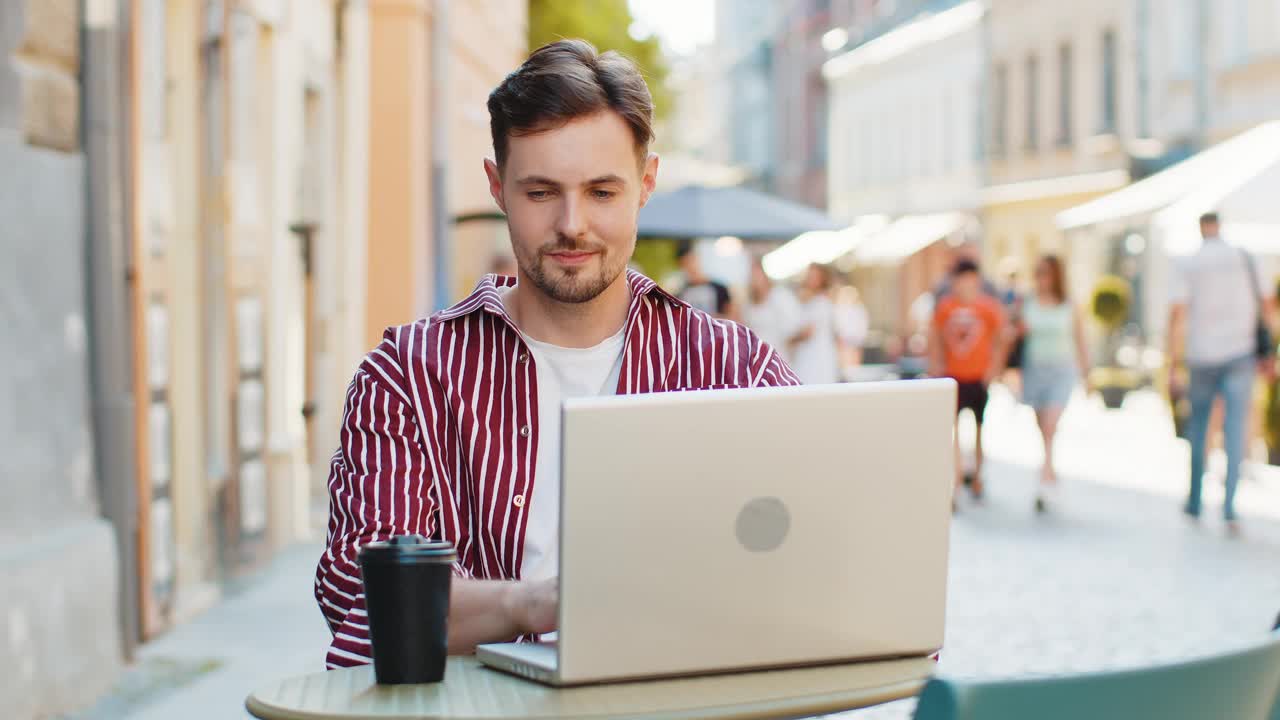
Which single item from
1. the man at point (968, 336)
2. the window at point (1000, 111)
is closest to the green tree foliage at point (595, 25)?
the window at point (1000, 111)

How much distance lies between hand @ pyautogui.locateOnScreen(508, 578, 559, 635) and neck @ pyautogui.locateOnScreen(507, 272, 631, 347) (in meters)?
0.55

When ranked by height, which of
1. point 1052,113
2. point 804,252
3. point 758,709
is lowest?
point 758,709

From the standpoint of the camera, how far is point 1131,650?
24.0 ft

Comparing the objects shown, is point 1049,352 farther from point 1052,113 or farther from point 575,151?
point 1052,113

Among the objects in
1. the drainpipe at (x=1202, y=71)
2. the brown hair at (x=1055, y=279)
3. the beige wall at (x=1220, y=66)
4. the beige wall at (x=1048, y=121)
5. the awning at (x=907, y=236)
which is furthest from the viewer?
the awning at (x=907, y=236)

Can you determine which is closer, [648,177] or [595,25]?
[648,177]

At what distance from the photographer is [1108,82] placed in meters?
31.8

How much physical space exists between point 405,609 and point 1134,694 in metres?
0.86

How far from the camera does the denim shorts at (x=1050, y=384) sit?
12375 millimetres

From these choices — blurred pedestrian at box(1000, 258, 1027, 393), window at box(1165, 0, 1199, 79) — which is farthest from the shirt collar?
window at box(1165, 0, 1199, 79)

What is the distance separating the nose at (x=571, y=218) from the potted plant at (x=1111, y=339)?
20.5 meters

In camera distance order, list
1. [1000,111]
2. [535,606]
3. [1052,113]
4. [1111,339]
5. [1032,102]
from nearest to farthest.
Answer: [535,606], [1111,339], [1052,113], [1032,102], [1000,111]

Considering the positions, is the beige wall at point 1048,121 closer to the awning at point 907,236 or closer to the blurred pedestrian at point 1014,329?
A: the awning at point 907,236

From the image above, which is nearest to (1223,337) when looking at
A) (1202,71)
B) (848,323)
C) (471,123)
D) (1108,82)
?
(471,123)
